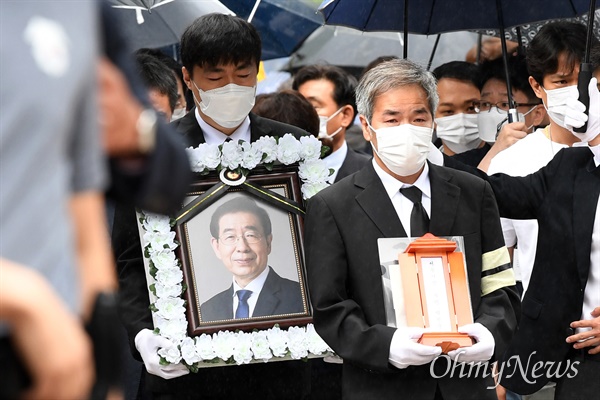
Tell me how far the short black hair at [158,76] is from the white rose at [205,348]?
2.29 metres

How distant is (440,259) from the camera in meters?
4.86

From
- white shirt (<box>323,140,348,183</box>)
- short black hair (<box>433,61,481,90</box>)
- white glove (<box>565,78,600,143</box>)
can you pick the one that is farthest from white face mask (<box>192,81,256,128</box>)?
short black hair (<box>433,61,481,90</box>)

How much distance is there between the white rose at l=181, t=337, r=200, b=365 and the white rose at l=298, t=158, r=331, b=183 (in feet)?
3.12

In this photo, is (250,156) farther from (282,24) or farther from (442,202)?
(282,24)

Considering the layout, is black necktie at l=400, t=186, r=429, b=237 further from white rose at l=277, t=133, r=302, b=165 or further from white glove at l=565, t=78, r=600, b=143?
white glove at l=565, t=78, r=600, b=143

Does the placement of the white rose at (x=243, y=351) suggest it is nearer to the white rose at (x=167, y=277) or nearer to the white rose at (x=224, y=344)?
the white rose at (x=224, y=344)

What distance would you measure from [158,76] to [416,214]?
2709 mm

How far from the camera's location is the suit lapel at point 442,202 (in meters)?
5.07

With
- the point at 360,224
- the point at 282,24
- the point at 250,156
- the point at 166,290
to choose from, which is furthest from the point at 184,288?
the point at 282,24

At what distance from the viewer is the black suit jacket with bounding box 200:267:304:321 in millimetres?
5430

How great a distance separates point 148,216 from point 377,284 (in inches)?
46.6

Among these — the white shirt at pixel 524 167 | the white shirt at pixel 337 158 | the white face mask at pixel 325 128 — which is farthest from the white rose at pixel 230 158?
the white face mask at pixel 325 128

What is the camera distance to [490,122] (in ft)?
25.5

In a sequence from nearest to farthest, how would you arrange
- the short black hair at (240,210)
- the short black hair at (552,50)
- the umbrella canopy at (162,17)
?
the short black hair at (240,210) < the short black hair at (552,50) < the umbrella canopy at (162,17)
